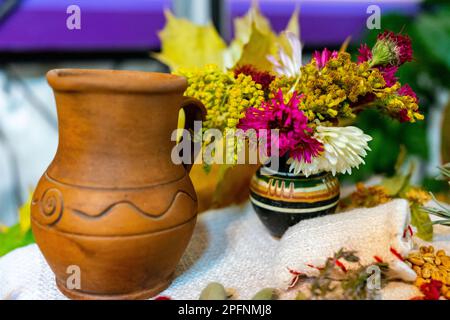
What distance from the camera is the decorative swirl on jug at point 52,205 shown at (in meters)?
0.53

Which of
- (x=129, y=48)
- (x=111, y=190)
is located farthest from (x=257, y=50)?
(x=129, y=48)

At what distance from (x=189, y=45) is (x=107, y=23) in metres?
0.62

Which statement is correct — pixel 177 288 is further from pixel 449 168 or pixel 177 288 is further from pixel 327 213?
pixel 449 168

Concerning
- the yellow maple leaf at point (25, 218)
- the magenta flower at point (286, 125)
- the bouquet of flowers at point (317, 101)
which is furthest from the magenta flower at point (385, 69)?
the yellow maple leaf at point (25, 218)

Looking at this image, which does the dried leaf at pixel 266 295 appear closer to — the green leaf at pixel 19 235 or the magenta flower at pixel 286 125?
the magenta flower at pixel 286 125

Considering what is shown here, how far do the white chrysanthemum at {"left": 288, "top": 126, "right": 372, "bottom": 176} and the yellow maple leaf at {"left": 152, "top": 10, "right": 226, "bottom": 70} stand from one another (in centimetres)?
40

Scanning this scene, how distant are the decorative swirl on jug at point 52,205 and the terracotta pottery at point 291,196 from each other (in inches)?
12.0

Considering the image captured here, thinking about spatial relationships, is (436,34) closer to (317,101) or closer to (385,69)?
(385,69)

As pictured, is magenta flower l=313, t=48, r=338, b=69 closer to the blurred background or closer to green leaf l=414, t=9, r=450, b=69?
the blurred background

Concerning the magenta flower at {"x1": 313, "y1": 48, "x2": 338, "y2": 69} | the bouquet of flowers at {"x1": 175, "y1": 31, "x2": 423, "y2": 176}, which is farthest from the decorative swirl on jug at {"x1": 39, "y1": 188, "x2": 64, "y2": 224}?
the magenta flower at {"x1": 313, "y1": 48, "x2": 338, "y2": 69}

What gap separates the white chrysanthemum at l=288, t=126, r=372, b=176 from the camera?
2.03 ft

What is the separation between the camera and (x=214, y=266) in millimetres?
672
